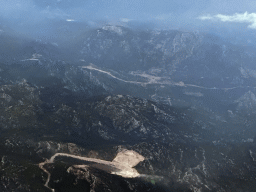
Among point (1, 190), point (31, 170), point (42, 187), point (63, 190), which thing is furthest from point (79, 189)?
point (1, 190)

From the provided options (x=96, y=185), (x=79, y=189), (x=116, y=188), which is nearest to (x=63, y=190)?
(x=79, y=189)

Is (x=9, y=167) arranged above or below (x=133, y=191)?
above

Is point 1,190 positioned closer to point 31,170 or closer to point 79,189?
point 31,170

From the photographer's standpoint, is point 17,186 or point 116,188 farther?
point 116,188

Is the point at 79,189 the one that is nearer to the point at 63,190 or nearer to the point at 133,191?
the point at 63,190

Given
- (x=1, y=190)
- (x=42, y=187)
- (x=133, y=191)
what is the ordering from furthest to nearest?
(x=133, y=191)
(x=42, y=187)
(x=1, y=190)

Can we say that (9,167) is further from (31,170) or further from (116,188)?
(116,188)

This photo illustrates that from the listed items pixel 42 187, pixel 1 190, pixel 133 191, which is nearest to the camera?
pixel 1 190

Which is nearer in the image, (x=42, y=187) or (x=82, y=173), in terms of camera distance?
(x=42, y=187)
